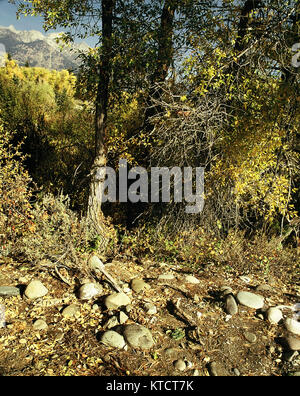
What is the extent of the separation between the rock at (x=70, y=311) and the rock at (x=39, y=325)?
0.85 ft

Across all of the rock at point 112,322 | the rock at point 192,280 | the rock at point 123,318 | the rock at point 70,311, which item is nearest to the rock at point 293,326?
the rock at point 192,280

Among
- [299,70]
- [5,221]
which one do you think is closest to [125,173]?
[5,221]

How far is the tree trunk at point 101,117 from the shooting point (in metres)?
4.80

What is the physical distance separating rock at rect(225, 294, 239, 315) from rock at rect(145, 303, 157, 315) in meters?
0.99

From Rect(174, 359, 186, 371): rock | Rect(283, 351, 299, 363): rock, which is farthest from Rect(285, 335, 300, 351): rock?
Rect(174, 359, 186, 371): rock

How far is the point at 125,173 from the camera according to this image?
6309 millimetres

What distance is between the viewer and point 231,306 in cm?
370

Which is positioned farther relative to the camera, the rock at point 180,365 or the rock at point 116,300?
the rock at point 116,300

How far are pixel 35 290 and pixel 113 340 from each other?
1.38 m

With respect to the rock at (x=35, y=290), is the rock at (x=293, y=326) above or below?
below

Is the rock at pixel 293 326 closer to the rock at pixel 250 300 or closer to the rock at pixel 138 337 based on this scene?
the rock at pixel 250 300

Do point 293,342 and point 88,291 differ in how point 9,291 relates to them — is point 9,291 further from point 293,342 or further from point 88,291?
point 293,342

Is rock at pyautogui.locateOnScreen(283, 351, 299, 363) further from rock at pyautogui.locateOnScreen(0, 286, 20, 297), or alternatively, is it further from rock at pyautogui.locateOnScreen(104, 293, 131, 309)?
rock at pyautogui.locateOnScreen(0, 286, 20, 297)

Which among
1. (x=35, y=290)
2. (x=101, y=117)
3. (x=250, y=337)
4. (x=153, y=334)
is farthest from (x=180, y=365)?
(x=101, y=117)
